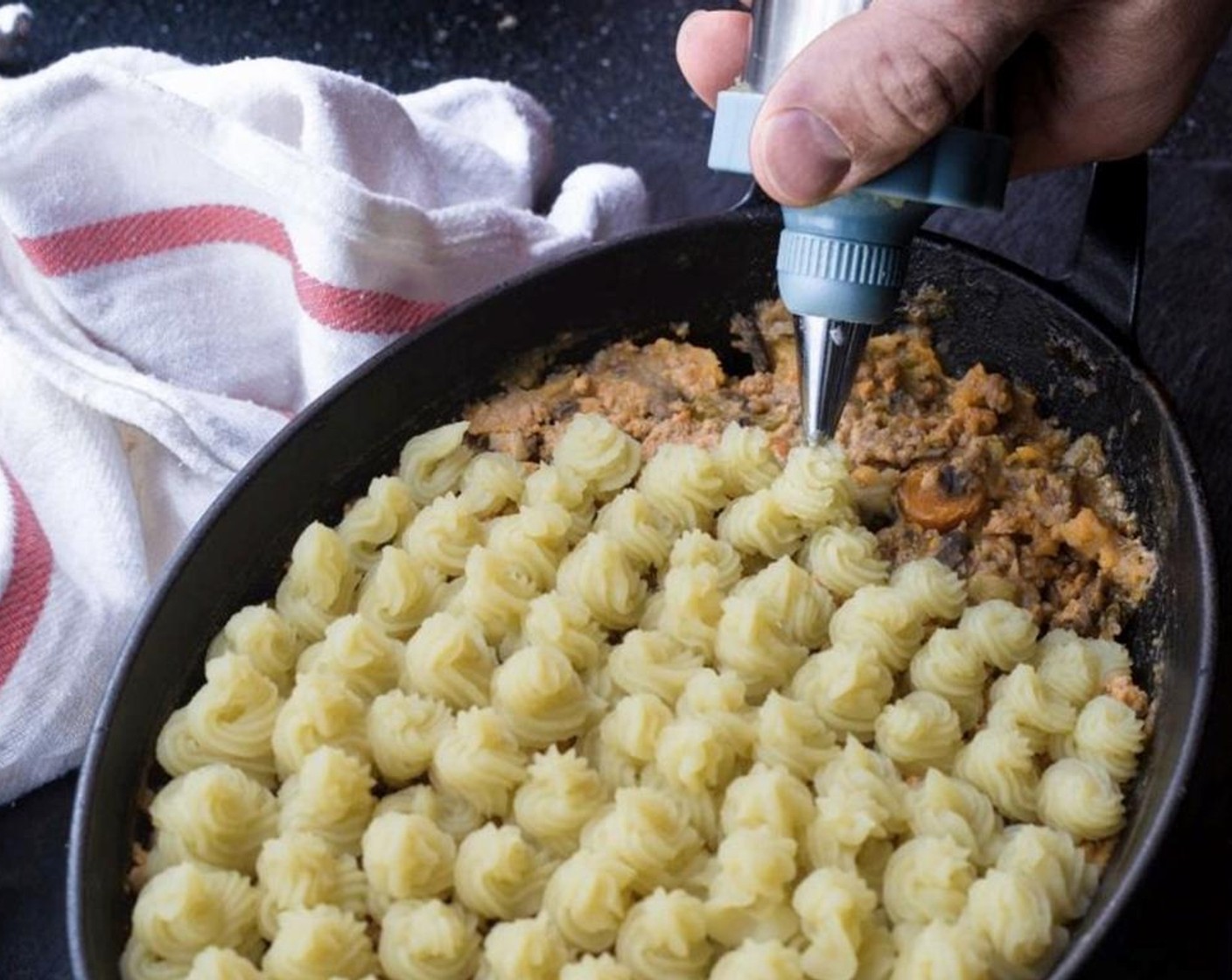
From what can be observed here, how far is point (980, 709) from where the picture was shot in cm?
115

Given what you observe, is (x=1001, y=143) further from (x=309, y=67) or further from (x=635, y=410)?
(x=309, y=67)

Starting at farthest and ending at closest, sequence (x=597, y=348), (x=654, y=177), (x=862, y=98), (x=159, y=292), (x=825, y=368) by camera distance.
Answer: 1. (x=654, y=177)
2. (x=159, y=292)
3. (x=597, y=348)
4. (x=825, y=368)
5. (x=862, y=98)

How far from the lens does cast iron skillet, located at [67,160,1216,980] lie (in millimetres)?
1094

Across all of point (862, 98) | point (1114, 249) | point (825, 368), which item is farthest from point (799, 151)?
point (1114, 249)

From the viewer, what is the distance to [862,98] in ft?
3.36

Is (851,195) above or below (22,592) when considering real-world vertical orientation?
above

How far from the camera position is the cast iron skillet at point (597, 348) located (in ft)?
3.59

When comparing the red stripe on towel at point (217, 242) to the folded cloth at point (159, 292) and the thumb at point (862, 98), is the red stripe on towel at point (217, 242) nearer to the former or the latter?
the folded cloth at point (159, 292)

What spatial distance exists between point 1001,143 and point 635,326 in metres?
0.37

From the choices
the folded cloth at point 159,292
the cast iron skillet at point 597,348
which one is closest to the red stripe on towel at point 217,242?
the folded cloth at point 159,292

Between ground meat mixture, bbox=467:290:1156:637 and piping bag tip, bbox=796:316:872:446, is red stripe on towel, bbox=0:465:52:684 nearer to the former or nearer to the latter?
ground meat mixture, bbox=467:290:1156:637

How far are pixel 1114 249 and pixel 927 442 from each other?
185 millimetres

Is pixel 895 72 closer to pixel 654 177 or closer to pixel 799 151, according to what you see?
pixel 799 151

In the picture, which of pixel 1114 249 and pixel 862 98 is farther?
pixel 1114 249
